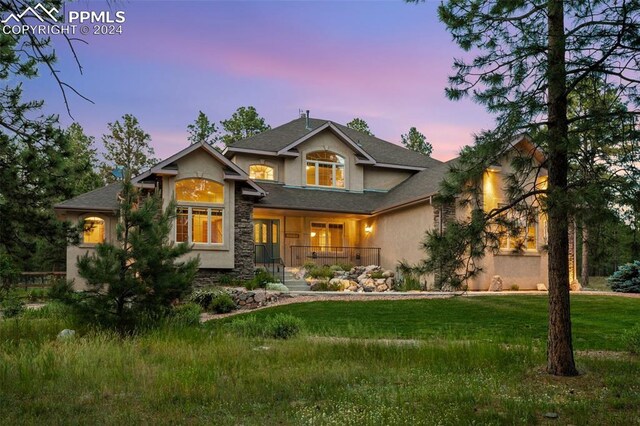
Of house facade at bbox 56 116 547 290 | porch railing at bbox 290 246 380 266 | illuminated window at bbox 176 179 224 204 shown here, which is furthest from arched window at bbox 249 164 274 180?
illuminated window at bbox 176 179 224 204

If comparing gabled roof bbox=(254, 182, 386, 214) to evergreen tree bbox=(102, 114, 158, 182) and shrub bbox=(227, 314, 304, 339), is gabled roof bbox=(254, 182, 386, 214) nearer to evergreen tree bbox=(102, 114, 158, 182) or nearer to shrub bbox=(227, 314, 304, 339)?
shrub bbox=(227, 314, 304, 339)

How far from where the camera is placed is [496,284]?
1909 cm

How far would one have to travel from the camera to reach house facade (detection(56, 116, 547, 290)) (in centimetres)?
1900

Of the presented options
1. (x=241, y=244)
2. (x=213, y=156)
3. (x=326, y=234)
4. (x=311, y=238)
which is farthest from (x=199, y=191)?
(x=326, y=234)

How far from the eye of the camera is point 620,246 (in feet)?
18.8

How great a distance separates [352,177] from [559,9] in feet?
61.7

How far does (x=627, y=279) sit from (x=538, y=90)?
18.0m

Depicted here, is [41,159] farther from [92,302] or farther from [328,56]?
[328,56]

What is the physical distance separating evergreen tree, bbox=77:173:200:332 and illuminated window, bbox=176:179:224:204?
9537 millimetres

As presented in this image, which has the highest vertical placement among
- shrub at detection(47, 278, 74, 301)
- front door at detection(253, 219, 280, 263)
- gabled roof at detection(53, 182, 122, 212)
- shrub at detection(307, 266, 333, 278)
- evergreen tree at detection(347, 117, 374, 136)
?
evergreen tree at detection(347, 117, 374, 136)

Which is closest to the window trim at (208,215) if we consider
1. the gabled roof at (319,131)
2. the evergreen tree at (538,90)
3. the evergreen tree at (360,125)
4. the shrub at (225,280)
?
the shrub at (225,280)

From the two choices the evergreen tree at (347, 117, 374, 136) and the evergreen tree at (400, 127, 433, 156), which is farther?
the evergreen tree at (400, 127, 433, 156)

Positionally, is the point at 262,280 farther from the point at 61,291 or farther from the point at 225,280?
the point at 61,291

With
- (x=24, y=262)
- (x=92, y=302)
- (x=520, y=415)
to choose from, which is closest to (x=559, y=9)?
(x=520, y=415)
